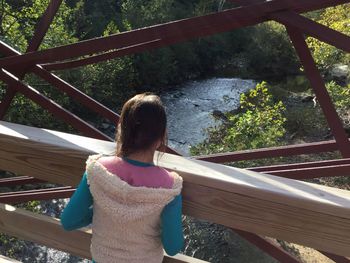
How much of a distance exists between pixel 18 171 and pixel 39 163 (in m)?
0.10

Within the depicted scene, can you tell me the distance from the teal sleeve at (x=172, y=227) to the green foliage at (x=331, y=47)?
15952 mm

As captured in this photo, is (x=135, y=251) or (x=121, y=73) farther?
(x=121, y=73)

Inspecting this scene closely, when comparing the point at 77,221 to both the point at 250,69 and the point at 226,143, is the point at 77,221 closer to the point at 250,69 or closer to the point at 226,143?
the point at 226,143

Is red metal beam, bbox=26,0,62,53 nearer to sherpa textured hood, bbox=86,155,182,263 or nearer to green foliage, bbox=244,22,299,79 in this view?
sherpa textured hood, bbox=86,155,182,263

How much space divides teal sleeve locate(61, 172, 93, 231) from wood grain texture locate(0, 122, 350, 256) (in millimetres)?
45

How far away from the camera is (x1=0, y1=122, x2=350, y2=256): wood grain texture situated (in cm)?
104

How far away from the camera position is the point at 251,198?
1.10 meters

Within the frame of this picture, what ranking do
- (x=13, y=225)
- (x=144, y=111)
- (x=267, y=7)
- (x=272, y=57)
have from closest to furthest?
(x=144, y=111) → (x=13, y=225) → (x=267, y=7) → (x=272, y=57)

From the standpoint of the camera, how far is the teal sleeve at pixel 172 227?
4.04 ft

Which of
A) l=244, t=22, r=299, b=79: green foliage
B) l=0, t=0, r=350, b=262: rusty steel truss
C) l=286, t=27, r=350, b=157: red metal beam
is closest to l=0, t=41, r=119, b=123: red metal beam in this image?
l=0, t=0, r=350, b=262: rusty steel truss

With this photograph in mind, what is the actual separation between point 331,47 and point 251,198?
18.0 m

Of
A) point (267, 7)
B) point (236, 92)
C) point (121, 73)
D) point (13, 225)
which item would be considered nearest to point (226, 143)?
point (267, 7)

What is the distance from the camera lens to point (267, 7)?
7.16 feet

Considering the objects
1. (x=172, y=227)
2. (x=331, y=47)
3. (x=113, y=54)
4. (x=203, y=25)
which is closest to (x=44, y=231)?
(x=172, y=227)
